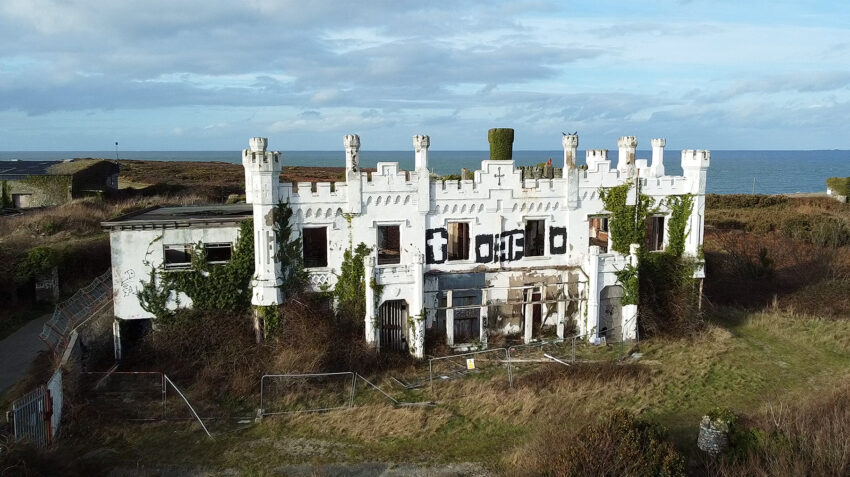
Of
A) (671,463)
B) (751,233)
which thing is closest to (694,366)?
(671,463)

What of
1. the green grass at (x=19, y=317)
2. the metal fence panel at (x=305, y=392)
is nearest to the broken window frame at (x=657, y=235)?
the metal fence panel at (x=305, y=392)

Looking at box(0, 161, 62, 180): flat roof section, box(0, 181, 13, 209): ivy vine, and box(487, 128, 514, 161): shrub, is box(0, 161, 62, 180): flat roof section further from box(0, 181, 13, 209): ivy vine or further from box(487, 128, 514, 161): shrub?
box(487, 128, 514, 161): shrub

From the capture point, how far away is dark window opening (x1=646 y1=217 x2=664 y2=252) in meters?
28.2

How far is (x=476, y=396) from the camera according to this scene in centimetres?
2098

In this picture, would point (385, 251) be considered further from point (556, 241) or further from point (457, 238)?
point (556, 241)

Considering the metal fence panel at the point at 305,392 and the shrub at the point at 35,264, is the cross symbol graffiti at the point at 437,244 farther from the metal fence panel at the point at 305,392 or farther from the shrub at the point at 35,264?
the shrub at the point at 35,264

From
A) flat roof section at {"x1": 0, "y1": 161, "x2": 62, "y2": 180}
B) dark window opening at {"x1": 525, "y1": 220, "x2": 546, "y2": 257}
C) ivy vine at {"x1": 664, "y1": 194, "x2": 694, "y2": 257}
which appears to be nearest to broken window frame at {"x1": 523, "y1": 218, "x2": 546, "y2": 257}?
dark window opening at {"x1": 525, "y1": 220, "x2": 546, "y2": 257}

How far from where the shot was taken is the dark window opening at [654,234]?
28203mm

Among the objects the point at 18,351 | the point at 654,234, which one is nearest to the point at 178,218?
the point at 18,351

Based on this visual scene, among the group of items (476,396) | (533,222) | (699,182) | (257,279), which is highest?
(699,182)

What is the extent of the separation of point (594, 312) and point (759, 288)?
16.0m

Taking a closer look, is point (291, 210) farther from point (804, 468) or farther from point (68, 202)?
point (68, 202)

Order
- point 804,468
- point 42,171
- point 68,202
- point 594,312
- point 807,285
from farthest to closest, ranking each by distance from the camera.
A: 1. point 42,171
2. point 68,202
3. point 807,285
4. point 594,312
5. point 804,468

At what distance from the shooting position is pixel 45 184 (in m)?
49.0
